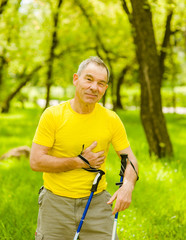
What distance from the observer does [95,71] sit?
240cm

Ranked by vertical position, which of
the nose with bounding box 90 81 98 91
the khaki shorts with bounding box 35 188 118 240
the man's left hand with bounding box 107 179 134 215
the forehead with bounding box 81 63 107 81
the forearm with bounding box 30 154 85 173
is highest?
the forehead with bounding box 81 63 107 81

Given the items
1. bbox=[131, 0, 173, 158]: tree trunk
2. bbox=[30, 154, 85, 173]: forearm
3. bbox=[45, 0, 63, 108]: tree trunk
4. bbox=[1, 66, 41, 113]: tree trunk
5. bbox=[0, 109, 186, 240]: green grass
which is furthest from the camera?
bbox=[1, 66, 41, 113]: tree trunk

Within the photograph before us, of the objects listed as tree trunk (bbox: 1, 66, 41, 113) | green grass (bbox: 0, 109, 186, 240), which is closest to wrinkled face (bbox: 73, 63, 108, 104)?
green grass (bbox: 0, 109, 186, 240)

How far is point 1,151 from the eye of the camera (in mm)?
8852

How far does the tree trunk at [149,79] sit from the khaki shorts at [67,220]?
15.1ft

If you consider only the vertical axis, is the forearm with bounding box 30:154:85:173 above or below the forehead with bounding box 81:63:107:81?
below

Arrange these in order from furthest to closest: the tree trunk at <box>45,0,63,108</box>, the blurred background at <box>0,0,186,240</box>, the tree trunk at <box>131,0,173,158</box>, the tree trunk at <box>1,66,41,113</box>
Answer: the tree trunk at <box>1,66,41,113</box> → the tree trunk at <box>45,0,63,108</box> → the tree trunk at <box>131,0,173,158</box> → the blurred background at <box>0,0,186,240</box>

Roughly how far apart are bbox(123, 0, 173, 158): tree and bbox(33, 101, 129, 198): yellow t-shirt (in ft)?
14.6

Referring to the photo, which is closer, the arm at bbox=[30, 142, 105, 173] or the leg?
the arm at bbox=[30, 142, 105, 173]

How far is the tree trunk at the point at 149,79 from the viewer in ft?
21.7

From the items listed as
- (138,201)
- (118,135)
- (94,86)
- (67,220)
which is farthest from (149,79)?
(67,220)

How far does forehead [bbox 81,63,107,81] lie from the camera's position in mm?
2402

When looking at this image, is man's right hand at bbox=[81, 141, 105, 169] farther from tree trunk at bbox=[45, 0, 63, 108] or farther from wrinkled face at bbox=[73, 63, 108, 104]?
tree trunk at bbox=[45, 0, 63, 108]

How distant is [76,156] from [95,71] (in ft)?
2.17
